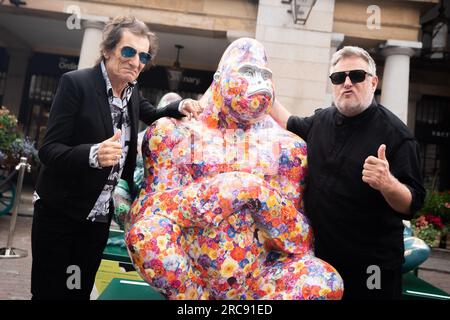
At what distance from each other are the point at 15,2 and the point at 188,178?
7884mm

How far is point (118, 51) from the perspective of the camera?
1930mm

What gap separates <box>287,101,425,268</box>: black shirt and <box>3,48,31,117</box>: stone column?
39.0ft

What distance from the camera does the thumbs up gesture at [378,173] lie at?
1.72 meters

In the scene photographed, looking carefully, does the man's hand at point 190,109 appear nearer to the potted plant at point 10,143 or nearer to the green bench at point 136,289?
the green bench at point 136,289

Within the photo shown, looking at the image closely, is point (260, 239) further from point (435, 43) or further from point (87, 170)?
point (435, 43)

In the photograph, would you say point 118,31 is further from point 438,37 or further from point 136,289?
point 438,37

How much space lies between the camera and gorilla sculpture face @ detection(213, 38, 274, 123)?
1.96 metres

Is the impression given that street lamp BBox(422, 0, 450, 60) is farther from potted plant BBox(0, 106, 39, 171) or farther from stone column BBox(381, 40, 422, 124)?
potted plant BBox(0, 106, 39, 171)

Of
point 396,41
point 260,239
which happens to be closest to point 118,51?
point 260,239

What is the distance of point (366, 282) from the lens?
6.40 feet

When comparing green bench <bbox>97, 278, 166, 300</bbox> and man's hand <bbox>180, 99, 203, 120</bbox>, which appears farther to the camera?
green bench <bbox>97, 278, 166, 300</bbox>

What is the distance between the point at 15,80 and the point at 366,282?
1233 cm

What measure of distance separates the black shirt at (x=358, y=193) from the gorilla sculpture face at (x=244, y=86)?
14.0 inches

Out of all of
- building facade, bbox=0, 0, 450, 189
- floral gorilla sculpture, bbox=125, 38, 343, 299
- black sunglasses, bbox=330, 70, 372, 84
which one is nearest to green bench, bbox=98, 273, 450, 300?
floral gorilla sculpture, bbox=125, 38, 343, 299
